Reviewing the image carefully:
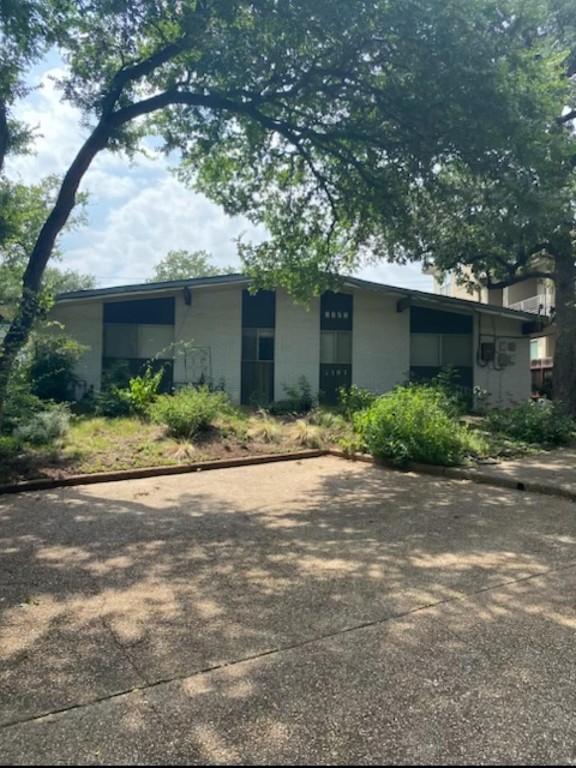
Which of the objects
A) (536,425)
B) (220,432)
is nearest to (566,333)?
(536,425)

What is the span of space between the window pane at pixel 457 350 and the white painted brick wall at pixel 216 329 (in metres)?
7.48

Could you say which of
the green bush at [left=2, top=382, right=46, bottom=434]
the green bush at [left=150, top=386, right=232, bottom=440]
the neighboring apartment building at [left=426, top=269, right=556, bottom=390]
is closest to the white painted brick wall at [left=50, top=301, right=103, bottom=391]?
the green bush at [left=150, top=386, right=232, bottom=440]

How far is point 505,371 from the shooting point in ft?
62.8

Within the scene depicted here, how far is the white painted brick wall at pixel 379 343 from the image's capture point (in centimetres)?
1817

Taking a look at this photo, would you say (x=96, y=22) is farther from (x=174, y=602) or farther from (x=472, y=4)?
(x=174, y=602)

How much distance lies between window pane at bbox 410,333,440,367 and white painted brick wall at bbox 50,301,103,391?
10748 millimetres

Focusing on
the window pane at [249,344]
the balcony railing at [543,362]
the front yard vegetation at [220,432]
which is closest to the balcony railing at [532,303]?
the balcony railing at [543,362]

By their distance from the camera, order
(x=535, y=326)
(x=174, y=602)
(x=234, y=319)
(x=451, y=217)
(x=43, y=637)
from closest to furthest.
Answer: (x=43, y=637) → (x=174, y=602) → (x=451, y=217) → (x=234, y=319) → (x=535, y=326)

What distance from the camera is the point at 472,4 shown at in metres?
6.62

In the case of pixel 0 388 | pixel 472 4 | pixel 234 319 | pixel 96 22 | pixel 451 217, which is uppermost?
pixel 96 22

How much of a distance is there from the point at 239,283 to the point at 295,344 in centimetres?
278

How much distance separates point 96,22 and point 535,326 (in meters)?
16.4

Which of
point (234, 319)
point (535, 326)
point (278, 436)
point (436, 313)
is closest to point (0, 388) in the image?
point (278, 436)

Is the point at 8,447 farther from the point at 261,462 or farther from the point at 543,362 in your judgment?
the point at 543,362
